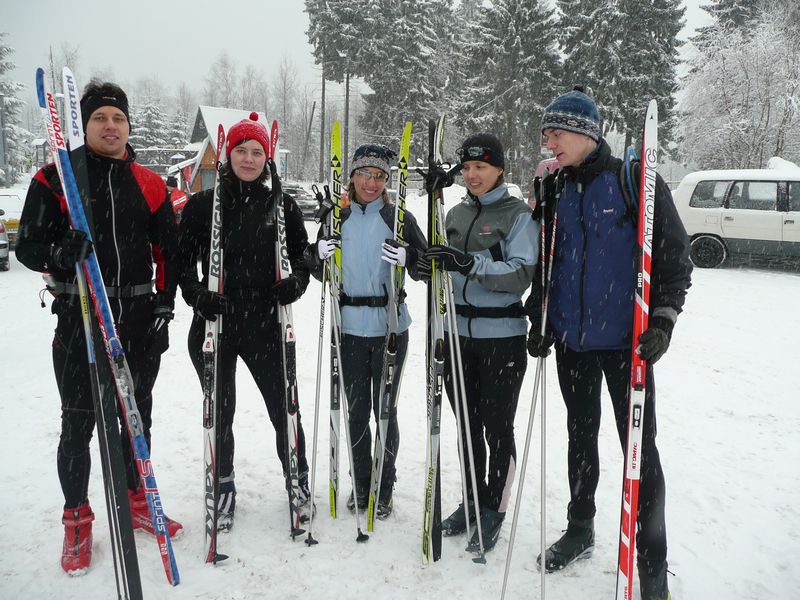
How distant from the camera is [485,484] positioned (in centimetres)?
288

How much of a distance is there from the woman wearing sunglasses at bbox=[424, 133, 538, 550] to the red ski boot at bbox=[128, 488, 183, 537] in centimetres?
157

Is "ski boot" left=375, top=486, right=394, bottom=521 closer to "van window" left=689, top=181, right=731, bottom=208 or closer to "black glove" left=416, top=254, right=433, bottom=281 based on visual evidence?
"black glove" left=416, top=254, right=433, bottom=281

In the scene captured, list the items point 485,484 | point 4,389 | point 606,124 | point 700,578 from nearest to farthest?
point 700,578 → point 485,484 → point 4,389 → point 606,124

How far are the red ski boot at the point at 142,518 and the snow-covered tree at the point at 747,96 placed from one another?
2357 cm

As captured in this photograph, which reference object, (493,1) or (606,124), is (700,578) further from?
(493,1)

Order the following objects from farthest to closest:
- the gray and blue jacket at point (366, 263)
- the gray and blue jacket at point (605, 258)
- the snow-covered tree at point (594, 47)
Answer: the snow-covered tree at point (594, 47)
the gray and blue jacket at point (366, 263)
the gray and blue jacket at point (605, 258)

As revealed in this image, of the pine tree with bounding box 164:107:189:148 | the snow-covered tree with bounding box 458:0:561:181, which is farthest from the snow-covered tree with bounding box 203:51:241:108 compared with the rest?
the snow-covered tree with bounding box 458:0:561:181

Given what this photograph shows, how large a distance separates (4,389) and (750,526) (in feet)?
19.0

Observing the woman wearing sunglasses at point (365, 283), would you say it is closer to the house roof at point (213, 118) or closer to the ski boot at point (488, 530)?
the ski boot at point (488, 530)

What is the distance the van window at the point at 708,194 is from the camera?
10906 millimetres

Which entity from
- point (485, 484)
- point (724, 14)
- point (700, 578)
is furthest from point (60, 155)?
point (724, 14)

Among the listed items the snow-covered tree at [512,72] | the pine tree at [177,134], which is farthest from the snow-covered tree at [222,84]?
the snow-covered tree at [512,72]

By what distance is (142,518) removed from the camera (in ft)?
9.29

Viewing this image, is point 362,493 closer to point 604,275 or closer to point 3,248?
point 604,275
